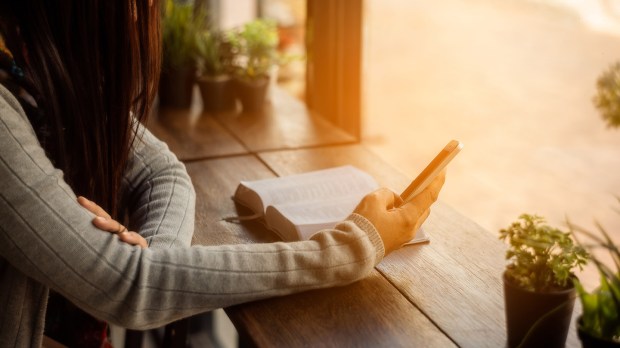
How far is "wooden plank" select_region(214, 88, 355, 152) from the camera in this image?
1.97m

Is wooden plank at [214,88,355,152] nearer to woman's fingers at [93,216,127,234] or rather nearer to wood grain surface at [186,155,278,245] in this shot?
wood grain surface at [186,155,278,245]

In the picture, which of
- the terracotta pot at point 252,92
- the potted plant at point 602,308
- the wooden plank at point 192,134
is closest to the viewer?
the potted plant at point 602,308

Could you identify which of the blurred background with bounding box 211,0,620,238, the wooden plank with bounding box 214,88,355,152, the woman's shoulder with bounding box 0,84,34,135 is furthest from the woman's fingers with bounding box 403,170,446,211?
the blurred background with bounding box 211,0,620,238

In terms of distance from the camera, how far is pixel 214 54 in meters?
2.25

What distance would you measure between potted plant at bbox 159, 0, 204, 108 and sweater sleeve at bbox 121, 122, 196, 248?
784 mm

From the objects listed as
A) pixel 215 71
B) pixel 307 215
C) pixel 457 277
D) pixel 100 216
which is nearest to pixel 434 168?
pixel 457 277

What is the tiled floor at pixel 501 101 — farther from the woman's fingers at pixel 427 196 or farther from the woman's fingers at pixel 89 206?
the woman's fingers at pixel 89 206

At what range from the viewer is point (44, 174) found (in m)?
0.96

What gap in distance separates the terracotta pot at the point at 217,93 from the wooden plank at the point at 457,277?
33.4 inches

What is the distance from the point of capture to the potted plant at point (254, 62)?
7.32 feet

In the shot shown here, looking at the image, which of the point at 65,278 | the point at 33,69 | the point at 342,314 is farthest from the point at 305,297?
the point at 33,69

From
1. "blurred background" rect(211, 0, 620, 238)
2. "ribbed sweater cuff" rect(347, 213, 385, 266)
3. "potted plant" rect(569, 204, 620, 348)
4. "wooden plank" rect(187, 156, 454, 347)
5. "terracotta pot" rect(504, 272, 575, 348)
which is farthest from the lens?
"blurred background" rect(211, 0, 620, 238)

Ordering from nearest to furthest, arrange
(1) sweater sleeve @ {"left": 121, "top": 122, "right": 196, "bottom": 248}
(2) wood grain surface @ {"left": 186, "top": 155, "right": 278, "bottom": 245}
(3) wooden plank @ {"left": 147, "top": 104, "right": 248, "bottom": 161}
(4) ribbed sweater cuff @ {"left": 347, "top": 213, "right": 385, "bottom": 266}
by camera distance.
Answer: (4) ribbed sweater cuff @ {"left": 347, "top": 213, "right": 385, "bottom": 266} → (1) sweater sleeve @ {"left": 121, "top": 122, "right": 196, "bottom": 248} → (2) wood grain surface @ {"left": 186, "top": 155, "right": 278, "bottom": 245} → (3) wooden plank @ {"left": 147, "top": 104, "right": 248, "bottom": 161}

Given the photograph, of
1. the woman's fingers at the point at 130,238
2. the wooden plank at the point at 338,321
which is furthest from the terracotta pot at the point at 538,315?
the woman's fingers at the point at 130,238
